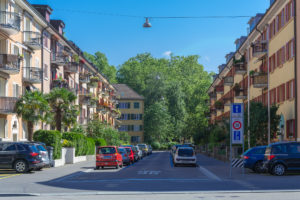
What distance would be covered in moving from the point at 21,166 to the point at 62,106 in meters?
15.4

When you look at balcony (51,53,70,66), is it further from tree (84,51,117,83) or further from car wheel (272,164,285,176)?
tree (84,51,117,83)

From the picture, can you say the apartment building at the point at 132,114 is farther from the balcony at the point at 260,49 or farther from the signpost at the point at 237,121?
the signpost at the point at 237,121

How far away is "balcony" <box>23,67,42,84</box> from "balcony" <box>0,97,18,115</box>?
208 inches

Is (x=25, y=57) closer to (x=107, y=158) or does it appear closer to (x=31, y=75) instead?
(x=31, y=75)

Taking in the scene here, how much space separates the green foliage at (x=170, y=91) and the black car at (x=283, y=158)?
73558 millimetres

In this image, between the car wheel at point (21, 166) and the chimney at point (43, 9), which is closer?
the car wheel at point (21, 166)

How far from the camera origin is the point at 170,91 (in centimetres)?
10900

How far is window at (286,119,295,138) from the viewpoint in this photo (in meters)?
35.8

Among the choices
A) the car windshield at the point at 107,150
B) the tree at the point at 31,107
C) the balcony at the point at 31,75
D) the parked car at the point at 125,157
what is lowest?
the parked car at the point at 125,157

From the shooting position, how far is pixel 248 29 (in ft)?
169

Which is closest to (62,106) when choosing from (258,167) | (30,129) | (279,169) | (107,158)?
(30,129)

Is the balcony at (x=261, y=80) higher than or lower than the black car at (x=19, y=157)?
higher

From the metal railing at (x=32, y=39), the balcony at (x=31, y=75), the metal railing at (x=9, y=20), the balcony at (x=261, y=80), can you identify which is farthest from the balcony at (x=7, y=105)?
the balcony at (x=261, y=80)

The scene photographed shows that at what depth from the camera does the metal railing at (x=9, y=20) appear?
3462 centimetres
